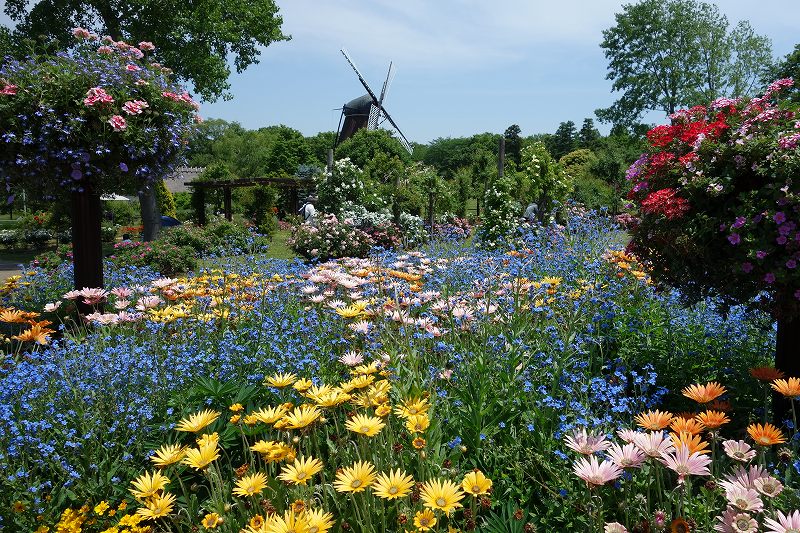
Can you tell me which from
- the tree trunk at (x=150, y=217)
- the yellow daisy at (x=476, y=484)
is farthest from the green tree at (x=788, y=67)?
the yellow daisy at (x=476, y=484)

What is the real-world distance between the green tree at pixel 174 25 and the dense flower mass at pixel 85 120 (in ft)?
39.0

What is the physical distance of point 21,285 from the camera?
19.2 feet

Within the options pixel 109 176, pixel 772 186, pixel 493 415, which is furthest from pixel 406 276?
pixel 109 176

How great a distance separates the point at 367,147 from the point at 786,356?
59.0ft

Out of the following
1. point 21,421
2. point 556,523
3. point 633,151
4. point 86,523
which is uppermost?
point 633,151

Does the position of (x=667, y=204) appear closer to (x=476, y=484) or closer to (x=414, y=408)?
(x=414, y=408)

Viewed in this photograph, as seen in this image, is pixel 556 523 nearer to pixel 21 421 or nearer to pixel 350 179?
pixel 21 421

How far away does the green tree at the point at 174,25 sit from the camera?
15.3 metres

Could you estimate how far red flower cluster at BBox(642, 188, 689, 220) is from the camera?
2799 millimetres

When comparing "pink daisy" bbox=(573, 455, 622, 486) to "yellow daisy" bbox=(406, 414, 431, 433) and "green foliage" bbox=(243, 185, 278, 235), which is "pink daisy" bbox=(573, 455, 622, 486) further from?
"green foliage" bbox=(243, 185, 278, 235)

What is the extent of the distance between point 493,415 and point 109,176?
4.07 m

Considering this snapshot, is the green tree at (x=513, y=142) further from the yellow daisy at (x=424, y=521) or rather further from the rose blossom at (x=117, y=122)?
the yellow daisy at (x=424, y=521)

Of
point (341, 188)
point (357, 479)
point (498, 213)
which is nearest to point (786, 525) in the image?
point (357, 479)

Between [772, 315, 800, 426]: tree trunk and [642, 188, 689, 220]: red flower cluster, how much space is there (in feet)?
2.35
